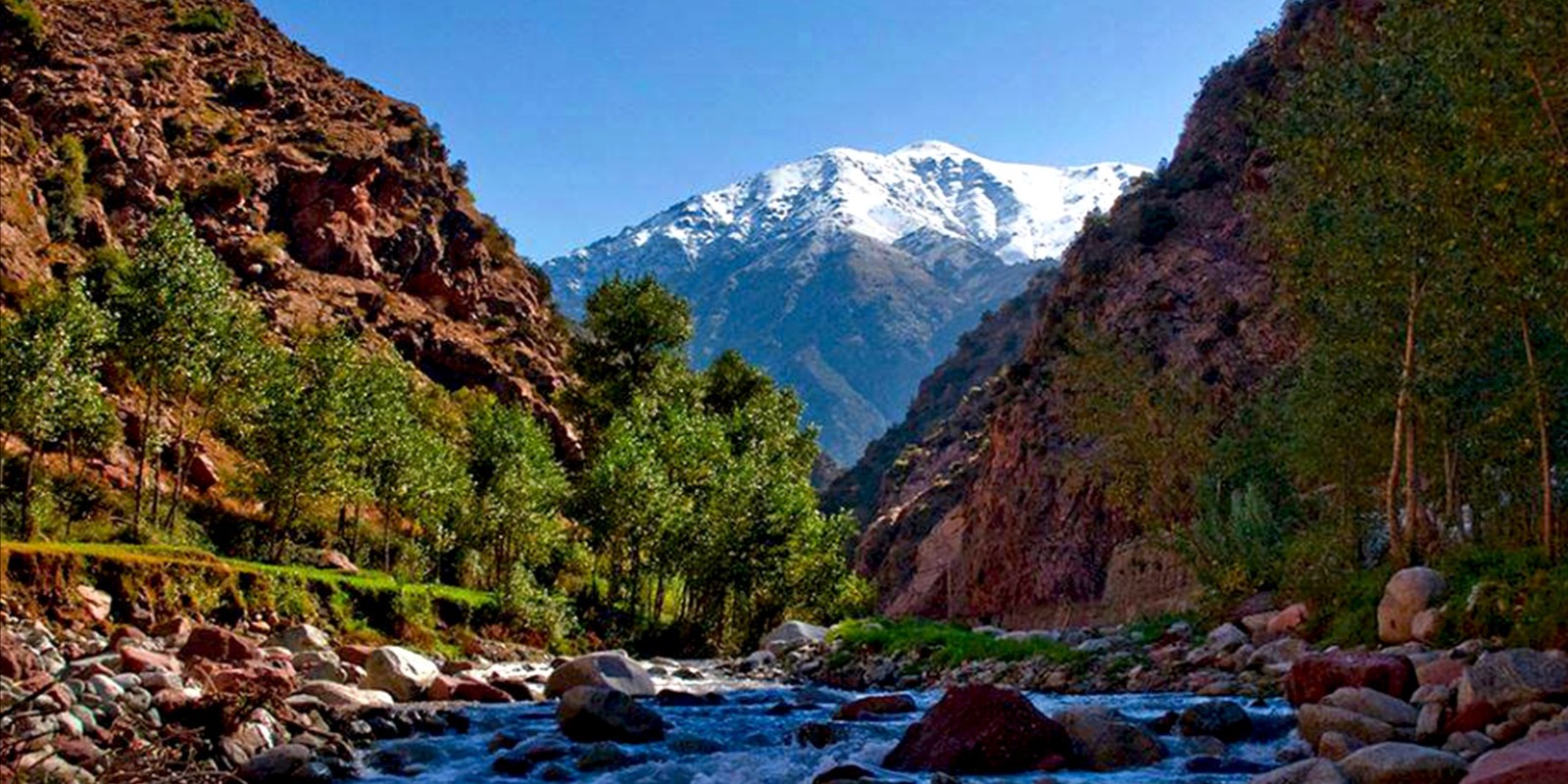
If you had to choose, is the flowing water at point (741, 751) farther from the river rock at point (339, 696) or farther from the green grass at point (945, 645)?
the green grass at point (945, 645)

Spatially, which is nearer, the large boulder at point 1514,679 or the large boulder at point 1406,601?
the large boulder at point 1514,679

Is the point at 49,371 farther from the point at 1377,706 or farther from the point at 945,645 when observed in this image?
the point at 1377,706

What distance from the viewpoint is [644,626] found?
4822 cm

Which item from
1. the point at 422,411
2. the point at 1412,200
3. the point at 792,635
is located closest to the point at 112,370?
the point at 422,411

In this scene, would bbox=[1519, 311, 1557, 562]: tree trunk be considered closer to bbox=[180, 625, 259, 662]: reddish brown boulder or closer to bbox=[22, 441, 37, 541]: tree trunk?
bbox=[180, 625, 259, 662]: reddish brown boulder

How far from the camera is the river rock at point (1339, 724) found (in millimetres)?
12992

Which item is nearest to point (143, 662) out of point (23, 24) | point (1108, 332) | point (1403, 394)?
point (1403, 394)

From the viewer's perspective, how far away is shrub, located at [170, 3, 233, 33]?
3728 inches

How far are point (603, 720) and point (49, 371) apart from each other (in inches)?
1068

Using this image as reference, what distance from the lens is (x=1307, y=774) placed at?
1123 centimetres

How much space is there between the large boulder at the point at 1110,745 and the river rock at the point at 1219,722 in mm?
1348

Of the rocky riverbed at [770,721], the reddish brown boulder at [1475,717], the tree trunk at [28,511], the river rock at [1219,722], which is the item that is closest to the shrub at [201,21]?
the tree trunk at [28,511]

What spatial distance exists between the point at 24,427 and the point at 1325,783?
38028 mm

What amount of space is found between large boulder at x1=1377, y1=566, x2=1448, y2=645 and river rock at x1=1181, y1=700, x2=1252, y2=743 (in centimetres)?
520
